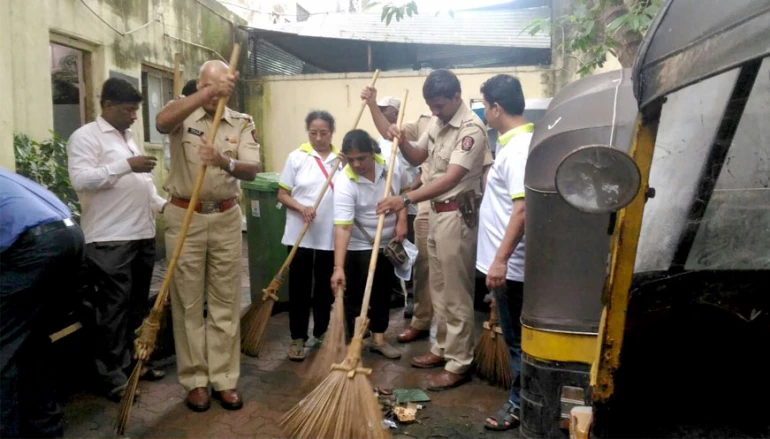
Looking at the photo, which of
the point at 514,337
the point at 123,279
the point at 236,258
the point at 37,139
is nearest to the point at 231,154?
the point at 236,258

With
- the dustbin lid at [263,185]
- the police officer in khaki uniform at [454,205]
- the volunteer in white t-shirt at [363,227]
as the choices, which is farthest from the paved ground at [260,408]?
the dustbin lid at [263,185]

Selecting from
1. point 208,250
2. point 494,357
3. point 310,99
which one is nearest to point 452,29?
point 310,99

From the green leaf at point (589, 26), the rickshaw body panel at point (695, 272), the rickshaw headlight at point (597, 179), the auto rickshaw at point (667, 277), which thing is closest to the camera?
the rickshaw headlight at point (597, 179)

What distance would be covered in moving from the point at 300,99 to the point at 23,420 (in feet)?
27.0

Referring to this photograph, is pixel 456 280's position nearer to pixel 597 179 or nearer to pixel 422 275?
pixel 422 275

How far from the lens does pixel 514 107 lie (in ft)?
11.7

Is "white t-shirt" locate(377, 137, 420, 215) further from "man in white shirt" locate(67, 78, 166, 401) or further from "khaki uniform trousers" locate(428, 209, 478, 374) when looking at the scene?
"man in white shirt" locate(67, 78, 166, 401)

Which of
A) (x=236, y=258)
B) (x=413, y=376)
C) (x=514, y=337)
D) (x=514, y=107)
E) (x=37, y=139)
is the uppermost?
(x=514, y=107)

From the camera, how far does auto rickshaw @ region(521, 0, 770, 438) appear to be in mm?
2092

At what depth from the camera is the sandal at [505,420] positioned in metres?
3.38

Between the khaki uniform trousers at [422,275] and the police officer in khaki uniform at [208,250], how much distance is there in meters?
1.71

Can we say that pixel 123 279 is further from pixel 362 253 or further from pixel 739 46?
pixel 739 46

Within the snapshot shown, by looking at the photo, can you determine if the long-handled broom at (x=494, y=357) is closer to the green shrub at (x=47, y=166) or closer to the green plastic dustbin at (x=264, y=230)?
the green plastic dustbin at (x=264, y=230)

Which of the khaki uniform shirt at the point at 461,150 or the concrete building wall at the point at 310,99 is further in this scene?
the concrete building wall at the point at 310,99
